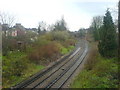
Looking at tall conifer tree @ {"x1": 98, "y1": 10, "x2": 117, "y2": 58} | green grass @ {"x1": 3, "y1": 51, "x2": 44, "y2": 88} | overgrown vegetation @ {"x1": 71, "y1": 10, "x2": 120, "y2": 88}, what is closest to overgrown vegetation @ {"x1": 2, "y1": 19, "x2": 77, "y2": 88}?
green grass @ {"x1": 3, "y1": 51, "x2": 44, "y2": 88}

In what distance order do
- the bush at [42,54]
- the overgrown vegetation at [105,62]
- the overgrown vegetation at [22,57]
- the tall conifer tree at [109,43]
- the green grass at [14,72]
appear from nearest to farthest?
the overgrown vegetation at [105,62] → the green grass at [14,72] → the overgrown vegetation at [22,57] → the tall conifer tree at [109,43] → the bush at [42,54]

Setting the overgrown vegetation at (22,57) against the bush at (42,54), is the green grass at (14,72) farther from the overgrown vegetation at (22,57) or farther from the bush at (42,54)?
the bush at (42,54)

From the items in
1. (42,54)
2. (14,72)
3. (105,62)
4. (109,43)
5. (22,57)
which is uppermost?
(109,43)

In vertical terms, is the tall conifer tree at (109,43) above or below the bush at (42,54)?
above

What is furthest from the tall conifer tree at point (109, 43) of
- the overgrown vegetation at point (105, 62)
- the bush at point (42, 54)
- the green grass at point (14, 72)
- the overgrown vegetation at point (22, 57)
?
the green grass at point (14, 72)

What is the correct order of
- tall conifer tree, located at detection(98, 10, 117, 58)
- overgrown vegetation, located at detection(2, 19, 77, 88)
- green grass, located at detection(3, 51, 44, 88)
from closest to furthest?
green grass, located at detection(3, 51, 44, 88) < overgrown vegetation, located at detection(2, 19, 77, 88) < tall conifer tree, located at detection(98, 10, 117, 58)

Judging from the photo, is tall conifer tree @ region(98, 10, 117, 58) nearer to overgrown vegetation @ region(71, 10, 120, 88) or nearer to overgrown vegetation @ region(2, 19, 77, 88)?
overgrown vegetation @ region(71, 10, 120, 88)

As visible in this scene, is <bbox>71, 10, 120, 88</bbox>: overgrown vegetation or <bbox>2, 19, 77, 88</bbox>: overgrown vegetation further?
<bbox>2, 19, 77, 88</bbox>: overgrown vegetation

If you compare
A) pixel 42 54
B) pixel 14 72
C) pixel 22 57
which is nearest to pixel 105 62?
pixel 14 72

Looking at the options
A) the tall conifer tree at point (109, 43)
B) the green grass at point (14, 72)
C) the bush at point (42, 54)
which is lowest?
the green grass at point (14, 72)

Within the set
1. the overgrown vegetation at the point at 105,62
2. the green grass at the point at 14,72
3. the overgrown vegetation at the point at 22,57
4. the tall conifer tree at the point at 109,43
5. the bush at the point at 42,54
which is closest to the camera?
the overgrown vegetation at the point at 105,62

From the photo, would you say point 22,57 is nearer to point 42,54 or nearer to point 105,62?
point 42,54

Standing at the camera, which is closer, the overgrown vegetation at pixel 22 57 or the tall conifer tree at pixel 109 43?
the overgrown vegetation at pixel 22 57

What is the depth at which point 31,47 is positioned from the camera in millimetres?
38562
